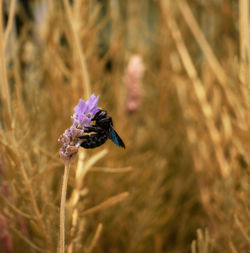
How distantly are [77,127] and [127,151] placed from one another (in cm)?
39

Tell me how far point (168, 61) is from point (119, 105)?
0.13 m

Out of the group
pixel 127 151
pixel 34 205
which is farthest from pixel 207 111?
pixel 34 205

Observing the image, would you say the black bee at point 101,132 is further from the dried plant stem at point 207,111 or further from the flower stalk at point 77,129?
the dried plant stem at point 207,111

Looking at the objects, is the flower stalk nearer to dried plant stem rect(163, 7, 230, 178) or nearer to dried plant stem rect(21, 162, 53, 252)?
dried plant stem rect(21, 162, 53, 252)

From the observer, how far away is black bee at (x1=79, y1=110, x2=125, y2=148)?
8.5 inches

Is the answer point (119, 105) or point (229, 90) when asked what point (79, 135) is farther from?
point (119, 105)

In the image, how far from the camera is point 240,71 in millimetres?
453

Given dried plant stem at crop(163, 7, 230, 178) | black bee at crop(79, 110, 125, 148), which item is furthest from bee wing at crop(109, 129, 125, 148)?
dried plant stem at crop(163, 7, 230, 178)

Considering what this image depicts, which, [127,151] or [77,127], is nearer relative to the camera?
[77,127]

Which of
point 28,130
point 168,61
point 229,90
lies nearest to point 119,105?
point 168,61

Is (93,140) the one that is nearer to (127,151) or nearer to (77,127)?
(77,127)

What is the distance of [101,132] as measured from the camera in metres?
0.22

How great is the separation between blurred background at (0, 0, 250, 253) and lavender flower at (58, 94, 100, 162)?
3.1 inches

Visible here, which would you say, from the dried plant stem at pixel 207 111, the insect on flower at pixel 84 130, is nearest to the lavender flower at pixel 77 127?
the insect on flower at pixel 84 130
